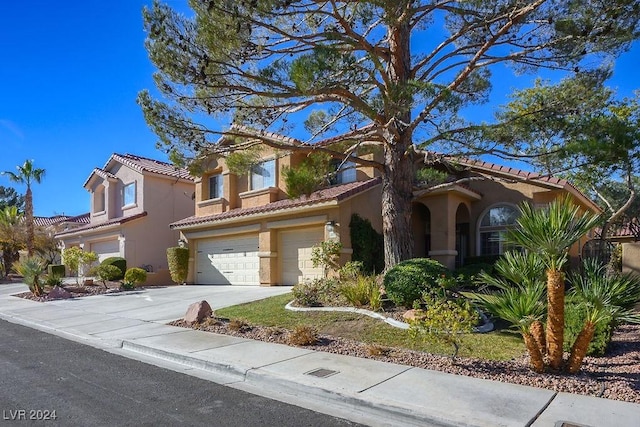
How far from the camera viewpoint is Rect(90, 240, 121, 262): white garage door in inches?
1064

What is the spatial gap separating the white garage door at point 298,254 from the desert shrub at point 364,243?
146 cm

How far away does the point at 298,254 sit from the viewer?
61.3ft

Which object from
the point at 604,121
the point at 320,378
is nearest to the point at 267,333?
the point at 320,378

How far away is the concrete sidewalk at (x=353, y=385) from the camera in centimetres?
527

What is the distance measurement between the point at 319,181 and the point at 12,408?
8.23 metres

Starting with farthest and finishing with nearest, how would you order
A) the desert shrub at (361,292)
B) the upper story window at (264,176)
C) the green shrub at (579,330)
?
1. the upper story window at (264,176)
2. the desert shrub at (361,292)
3. the green shrub at (579,330)

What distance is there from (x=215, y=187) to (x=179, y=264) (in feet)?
13.4

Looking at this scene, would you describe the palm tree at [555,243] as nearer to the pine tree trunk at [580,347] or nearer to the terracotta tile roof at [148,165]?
the pine tree trunk at [580,347]

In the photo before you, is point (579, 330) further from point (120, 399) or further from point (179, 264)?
point (179, 264)

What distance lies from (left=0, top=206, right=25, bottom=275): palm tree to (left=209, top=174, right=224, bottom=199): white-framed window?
17460 millimetres

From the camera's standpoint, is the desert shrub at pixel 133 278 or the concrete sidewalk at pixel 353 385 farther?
the desert shrub at pixel 133 278

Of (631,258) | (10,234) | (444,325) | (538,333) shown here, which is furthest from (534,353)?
(10,234)

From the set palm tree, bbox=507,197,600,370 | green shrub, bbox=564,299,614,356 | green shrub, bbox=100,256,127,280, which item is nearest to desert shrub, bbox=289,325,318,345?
palm tree, bbox=507,197,600,370

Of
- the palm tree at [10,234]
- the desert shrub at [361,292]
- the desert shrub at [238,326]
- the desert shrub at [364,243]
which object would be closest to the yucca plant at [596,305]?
the desert shrub at [361,292]
